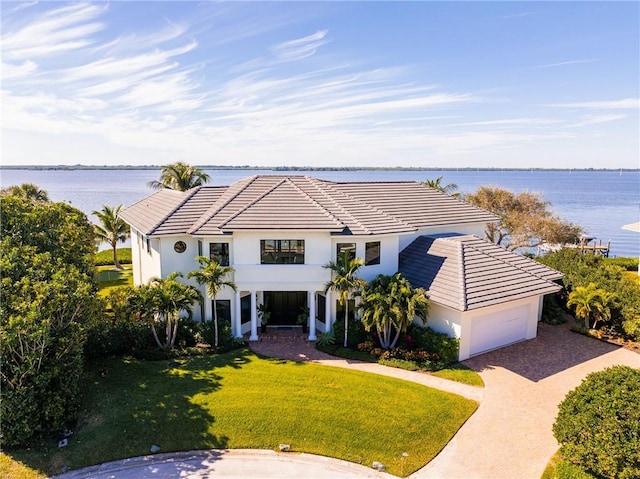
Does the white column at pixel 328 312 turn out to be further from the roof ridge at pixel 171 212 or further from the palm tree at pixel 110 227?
the palm tree at pixel 110 227

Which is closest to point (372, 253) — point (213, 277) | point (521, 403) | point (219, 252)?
point (219, 252)

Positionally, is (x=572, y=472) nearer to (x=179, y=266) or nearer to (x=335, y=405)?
(x=335, y=405)

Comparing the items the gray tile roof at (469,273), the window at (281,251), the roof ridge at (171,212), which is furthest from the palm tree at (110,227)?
the gray tile roof at (469,273)

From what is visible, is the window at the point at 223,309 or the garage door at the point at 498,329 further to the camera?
the window at the point at 223,309

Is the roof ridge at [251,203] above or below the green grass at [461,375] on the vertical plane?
above

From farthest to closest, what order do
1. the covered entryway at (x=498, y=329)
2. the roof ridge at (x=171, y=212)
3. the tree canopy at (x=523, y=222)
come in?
the tree canopy at (x=523, y=222)
the roof ridge at (x=171, y=212)
the covered entryway at (x=498, y=329)

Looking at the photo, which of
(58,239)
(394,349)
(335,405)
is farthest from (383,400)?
(58,239)

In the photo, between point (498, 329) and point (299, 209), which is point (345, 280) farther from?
point (498, 329)
